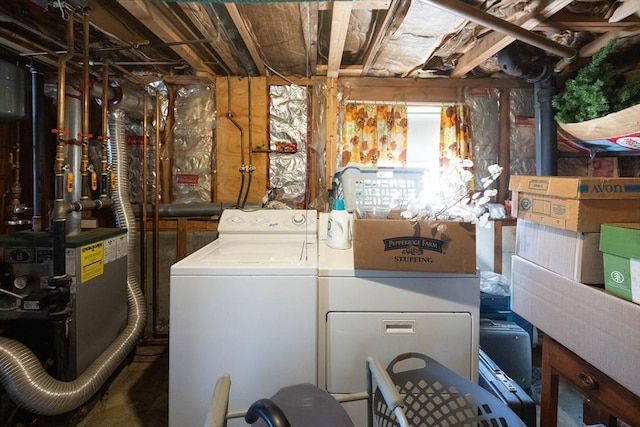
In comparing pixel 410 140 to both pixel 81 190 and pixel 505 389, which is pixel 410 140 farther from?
pixel 81 190

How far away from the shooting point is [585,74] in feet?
6.71

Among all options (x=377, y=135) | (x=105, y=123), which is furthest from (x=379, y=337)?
(x=105, y=123)

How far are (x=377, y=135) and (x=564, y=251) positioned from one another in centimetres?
181

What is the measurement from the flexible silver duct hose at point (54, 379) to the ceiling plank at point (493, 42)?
2465mm

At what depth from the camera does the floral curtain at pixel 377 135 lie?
2752 millimetres

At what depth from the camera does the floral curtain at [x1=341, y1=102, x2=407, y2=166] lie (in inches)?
108

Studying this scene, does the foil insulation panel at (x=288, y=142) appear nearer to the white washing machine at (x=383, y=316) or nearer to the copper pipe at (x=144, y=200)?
the copper pipe at (x=144, y=200)

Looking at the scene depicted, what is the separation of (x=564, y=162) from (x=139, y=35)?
3.27 meters

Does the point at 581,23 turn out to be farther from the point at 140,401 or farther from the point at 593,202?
the point at 140,401

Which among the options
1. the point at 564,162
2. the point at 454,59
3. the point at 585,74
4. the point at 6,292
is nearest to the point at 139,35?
the point at 6,292

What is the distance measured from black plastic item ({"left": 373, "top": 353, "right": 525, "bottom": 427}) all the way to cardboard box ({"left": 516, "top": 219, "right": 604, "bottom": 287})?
1.65 ft

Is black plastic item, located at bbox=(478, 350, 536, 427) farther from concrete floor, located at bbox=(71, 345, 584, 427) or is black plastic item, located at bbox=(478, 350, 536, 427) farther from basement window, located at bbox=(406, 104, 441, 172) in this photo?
basement window, located at bbox=(406, 104, 441, 172)

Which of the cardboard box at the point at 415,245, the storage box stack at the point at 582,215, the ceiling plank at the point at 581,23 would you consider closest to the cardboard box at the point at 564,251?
the storage box stack at the point at 582,215

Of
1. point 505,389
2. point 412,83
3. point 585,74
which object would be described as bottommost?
point 505,389
